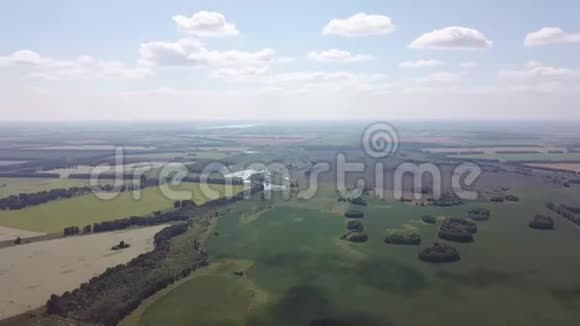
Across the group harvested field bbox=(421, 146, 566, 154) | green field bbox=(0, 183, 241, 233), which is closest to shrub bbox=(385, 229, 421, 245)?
green field bbox=(0, 183, 241, 233)

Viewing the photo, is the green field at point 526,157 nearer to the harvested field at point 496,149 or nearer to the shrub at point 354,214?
the harvested field at point 496,149

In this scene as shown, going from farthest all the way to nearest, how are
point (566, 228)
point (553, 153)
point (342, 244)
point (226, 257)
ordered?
point (553, 153) → point (566, 228) → point (342, 244) → point (226, 257)

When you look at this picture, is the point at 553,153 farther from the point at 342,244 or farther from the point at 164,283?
the point at 164,283

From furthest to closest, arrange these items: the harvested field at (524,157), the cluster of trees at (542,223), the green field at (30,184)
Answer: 1. the harvested field at (524,157)
2. the green field at (30,184)
3. the cluster of trees at (542,223)

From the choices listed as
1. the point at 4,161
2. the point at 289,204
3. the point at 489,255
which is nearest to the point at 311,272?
the point at 489,255

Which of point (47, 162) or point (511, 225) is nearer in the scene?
point (511, 225)

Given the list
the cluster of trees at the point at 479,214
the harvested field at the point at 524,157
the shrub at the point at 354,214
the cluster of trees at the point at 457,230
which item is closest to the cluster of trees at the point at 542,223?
the cluster of trees at the point at 479,214
